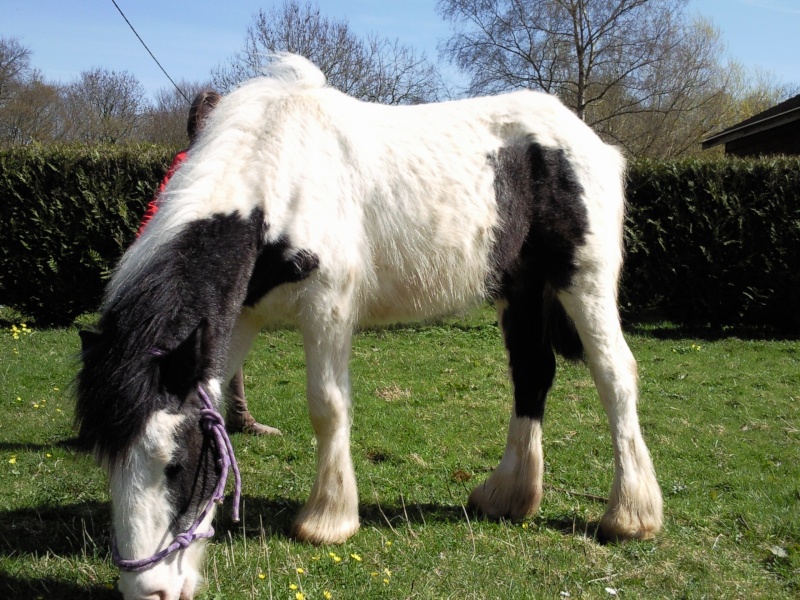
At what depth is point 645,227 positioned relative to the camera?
35.5ft

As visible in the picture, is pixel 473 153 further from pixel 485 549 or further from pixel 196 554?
pixel 196 554

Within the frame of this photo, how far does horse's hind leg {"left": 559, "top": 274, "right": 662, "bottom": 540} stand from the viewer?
3863mm

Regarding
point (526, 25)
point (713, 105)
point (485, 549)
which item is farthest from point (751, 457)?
point (713, 105)

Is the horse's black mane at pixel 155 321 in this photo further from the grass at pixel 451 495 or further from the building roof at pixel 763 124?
the building roof at pixel 763 124

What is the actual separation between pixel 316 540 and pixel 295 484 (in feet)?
3.33

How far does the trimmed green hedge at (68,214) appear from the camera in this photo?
34.5ft

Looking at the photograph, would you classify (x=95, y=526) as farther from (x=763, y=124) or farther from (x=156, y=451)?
(x=763, y=124)

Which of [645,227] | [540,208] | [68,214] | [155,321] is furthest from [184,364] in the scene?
[645,227]

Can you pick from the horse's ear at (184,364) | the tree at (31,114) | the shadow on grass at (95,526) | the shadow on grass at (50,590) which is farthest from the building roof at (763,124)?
the tree at (31,114)

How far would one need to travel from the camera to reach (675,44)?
2534cm

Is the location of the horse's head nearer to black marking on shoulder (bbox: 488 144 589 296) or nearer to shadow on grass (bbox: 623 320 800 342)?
black marking on shoulder (bbox: 488 144 589 296)

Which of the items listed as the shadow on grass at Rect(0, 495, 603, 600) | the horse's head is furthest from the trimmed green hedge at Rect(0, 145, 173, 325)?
the horse's head

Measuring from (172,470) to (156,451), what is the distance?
0.11 metres

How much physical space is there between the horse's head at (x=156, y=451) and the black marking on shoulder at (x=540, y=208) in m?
1.88
